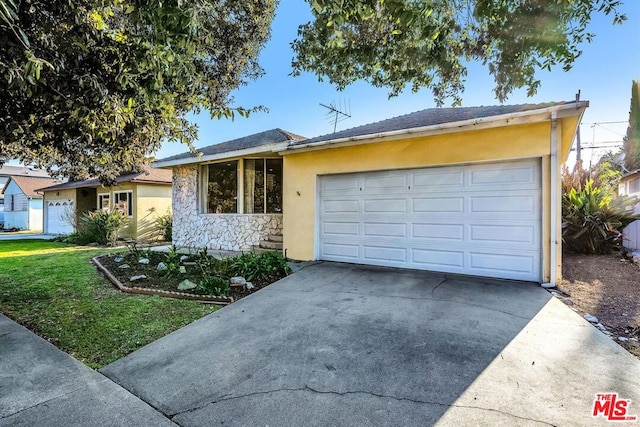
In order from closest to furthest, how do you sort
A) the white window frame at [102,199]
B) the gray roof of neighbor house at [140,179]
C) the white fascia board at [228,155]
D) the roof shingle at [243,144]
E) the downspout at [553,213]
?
the downspout at [553,213] < the white fascia board at [228,155] < the roof shingle at [243,144] < the gray roof of neighbor house at [140,179] < the white window frame at [102,199]

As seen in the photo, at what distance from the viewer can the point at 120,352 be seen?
343 centimetres

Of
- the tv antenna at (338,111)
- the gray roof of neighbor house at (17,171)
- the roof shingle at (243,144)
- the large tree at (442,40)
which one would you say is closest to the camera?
the large tree at (442,40)

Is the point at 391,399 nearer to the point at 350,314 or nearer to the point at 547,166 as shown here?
the point at 350,314

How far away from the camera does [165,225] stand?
50.8 feet

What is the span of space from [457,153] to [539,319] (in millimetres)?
3473

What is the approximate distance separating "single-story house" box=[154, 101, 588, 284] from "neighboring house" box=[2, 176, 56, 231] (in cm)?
2460

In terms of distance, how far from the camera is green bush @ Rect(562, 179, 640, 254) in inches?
289

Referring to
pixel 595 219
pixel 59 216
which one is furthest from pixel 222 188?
pixel 59 216

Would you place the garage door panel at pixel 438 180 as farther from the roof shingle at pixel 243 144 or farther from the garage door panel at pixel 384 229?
the roof shingle at pixel 243 144

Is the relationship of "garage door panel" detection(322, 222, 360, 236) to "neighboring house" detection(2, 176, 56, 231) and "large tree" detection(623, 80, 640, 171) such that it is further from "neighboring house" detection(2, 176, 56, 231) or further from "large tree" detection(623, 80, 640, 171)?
"neighboring house" detection(2, 176, 56, 231)

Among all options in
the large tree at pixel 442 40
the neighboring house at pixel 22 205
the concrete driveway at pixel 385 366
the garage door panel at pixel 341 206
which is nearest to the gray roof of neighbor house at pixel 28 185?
the neighboring house at pixel 22 205

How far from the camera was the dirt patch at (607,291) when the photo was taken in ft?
→ 13.0

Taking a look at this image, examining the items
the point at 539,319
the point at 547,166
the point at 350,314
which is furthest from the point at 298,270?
the point at 547,166

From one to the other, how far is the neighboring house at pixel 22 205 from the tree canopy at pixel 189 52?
25.6m
